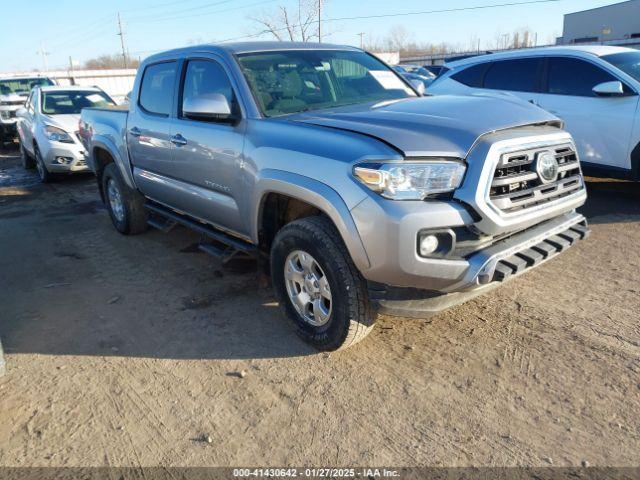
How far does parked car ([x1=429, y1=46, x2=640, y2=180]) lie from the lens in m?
5.99

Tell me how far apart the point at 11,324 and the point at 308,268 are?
2.52 m

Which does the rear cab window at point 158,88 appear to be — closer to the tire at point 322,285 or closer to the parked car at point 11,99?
the tire at point 322,285

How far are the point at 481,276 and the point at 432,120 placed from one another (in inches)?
39.5

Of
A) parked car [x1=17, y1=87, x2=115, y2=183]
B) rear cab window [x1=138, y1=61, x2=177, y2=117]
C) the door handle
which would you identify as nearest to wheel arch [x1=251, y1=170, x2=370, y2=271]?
the door handle

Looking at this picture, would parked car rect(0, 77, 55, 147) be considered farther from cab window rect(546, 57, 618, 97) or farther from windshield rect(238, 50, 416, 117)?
cab window rect(546, 57, 618, 97)

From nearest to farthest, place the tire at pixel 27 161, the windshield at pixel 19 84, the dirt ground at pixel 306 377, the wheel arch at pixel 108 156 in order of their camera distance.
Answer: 1. the dirt ground at pixel 306 377
2. the wheel arch at pixel 108 156
3. the tire at pixel 27 161
4. the windshield at pixel 19 84

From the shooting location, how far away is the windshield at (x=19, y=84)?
17.2 m

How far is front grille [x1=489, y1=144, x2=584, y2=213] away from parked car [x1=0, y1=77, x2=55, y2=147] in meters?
14.7

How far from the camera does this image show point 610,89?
5.94 m

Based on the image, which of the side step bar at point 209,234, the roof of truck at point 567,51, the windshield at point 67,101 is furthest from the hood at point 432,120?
the windshield at point 67,101

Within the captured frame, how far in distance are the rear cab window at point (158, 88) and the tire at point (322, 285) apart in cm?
215

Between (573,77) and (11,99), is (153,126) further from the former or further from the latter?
(11,99)

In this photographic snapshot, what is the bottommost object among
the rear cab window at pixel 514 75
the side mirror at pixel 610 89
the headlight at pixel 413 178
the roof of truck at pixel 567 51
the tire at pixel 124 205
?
the tire at pixel 124 205

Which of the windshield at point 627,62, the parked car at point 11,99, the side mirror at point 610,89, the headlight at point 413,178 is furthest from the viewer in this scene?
the parked car at point 11,99
